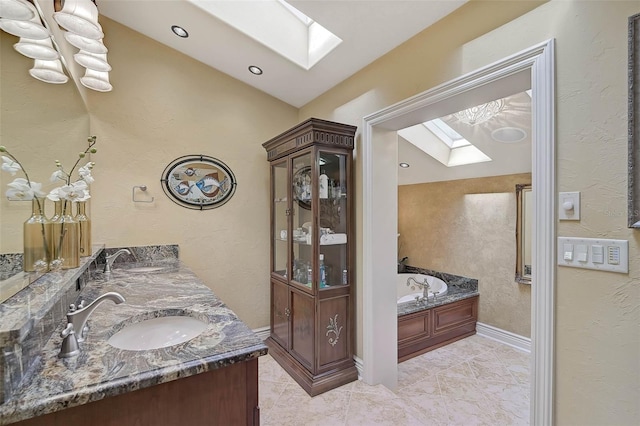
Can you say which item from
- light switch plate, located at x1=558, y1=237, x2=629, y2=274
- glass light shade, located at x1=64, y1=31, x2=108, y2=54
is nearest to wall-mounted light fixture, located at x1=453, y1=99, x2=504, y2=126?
light switch plate, located at x1=558, y1=237, x2=629, y2=274

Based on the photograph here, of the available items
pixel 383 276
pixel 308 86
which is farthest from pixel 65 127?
pixel 383 276

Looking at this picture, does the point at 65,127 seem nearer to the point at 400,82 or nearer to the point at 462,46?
the point at 400,82

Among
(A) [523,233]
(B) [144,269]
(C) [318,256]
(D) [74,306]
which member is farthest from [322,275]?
(A) [523,233]

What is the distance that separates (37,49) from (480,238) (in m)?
3.93

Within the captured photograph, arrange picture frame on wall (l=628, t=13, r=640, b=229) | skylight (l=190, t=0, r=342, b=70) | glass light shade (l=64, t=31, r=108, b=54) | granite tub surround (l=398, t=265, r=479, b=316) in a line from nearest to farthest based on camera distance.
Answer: picture frame on wall (l=628, t=13, r=640, b=229) → glass light shade (l=64, t=31, r=108, b=54) → skylight (l=190, t=0, r=342, b=70) → granite tub surround (l=398, t=265, r=479, b=316)

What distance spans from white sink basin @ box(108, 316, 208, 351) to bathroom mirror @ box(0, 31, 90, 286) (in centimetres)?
50

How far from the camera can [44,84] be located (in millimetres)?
1464

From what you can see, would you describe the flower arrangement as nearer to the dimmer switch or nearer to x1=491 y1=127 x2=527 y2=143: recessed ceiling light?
the dimmer switch

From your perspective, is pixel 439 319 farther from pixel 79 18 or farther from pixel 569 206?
pixel 79 18

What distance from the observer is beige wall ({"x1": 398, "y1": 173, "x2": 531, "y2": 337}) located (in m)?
3.12

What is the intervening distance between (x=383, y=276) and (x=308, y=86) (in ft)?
6.11

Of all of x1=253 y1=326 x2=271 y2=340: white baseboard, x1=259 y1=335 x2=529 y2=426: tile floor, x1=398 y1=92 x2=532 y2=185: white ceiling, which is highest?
x1=398 y1=92 x2=532 y2=185: white ceiling

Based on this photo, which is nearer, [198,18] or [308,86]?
[198,18]

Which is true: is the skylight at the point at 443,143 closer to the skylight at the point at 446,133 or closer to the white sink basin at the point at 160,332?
the skylight at the point at 446,133
